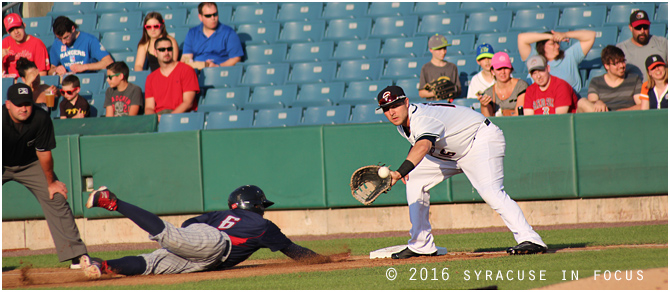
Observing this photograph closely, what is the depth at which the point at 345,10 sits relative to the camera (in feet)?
44.0

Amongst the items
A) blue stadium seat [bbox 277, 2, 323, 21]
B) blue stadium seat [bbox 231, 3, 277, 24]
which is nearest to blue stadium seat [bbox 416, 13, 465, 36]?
blue stadium seat [bbox 277, 2, 323, 21]

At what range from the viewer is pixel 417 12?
1308 centimetres

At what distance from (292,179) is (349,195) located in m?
0.79

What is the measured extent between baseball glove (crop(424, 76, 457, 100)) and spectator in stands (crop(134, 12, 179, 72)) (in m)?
4.08

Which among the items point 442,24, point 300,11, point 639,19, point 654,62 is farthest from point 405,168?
point 300,11

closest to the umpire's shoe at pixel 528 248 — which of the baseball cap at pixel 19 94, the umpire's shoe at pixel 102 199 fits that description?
the umpire's shoe at pixel 102 199

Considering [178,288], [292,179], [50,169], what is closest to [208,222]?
[178,288]

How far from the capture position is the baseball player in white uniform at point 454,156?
5973mm

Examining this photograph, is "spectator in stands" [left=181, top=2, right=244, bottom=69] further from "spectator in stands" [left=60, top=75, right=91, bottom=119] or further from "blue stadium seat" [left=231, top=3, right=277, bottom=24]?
"spectator in stands" [left=60, top=75, right=91, bottom=119]

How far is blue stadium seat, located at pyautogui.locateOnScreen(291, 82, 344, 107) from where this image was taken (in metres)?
11.1

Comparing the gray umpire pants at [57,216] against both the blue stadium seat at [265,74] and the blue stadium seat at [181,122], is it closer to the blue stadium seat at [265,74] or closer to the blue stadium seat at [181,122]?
the blue stadium seat at [181,122]

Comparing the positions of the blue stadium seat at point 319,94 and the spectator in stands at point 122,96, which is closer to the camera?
the spectator in stands at point 122,96

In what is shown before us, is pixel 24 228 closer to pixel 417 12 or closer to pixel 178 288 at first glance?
pixel 178 288

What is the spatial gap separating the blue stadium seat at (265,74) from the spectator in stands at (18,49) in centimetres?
357
